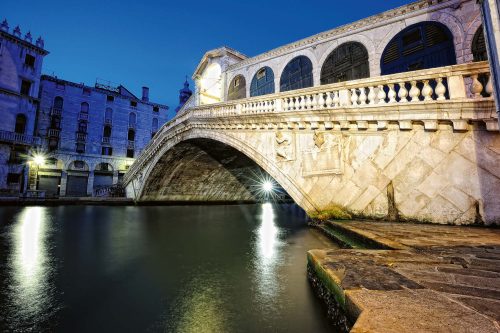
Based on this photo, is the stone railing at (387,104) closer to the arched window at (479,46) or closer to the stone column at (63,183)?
the arched window at (479,46)

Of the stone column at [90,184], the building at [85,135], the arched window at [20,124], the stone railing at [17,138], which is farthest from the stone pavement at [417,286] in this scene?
the stone column at [90,184]

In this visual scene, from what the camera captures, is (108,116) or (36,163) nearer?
(36,163)

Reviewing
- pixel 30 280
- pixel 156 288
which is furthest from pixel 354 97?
pixel 30 280

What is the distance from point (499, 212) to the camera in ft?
14.7

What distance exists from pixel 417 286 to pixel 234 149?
11605 mm

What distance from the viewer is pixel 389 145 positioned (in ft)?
18.1

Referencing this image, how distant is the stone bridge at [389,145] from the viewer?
470 cm

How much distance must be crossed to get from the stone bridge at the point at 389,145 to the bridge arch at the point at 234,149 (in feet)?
0.16

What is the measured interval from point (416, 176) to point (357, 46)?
7142 mm

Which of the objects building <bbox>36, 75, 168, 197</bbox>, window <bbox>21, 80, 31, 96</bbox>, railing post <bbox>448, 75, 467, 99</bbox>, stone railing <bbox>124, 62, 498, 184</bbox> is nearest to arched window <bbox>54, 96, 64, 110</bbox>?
building <bbox>36, 75, 168, 197</bbox>

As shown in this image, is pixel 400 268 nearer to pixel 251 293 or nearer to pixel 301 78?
pixel 251 293

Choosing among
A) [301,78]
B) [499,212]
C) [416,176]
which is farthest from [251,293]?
[301,78]

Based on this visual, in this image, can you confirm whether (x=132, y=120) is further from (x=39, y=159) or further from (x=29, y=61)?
(x=29, y=61)

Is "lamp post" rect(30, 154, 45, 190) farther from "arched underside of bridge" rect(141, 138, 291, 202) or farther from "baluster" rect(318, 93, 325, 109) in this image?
"baluster" rect(318, 93, 325, 109)
